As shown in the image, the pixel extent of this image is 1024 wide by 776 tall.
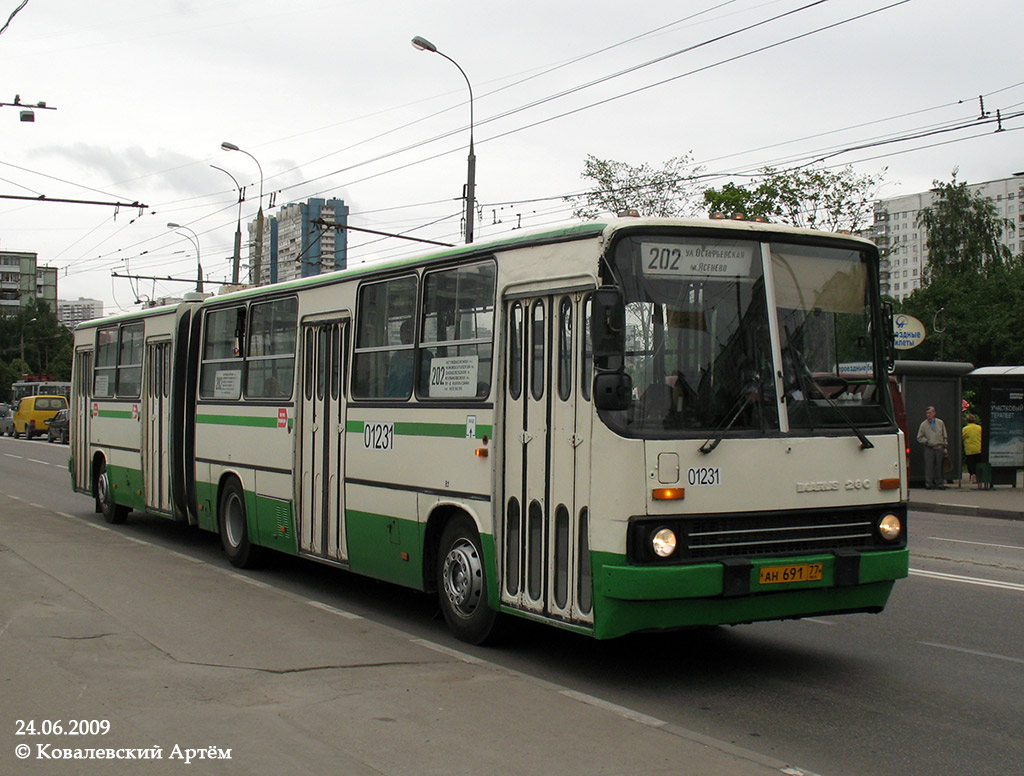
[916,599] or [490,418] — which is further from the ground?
[490,418]

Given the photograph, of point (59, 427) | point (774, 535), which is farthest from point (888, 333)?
point (59, 427)

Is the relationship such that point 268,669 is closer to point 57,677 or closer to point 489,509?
point 57,677

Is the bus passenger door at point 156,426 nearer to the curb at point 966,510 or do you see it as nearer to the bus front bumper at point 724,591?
the bus front bumper at point 724,591

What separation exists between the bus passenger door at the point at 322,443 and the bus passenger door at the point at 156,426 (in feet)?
13.7

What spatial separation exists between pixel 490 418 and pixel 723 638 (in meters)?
2.53

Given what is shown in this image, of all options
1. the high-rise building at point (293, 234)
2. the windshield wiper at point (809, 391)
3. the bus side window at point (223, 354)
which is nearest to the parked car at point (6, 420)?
the high-rise building at point (293, 234)

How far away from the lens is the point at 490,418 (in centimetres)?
808

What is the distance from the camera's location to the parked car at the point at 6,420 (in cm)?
6181

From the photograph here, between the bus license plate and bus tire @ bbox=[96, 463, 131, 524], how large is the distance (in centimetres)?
1187

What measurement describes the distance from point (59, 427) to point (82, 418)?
125 feet

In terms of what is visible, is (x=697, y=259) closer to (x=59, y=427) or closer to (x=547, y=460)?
(x=547, y=460)

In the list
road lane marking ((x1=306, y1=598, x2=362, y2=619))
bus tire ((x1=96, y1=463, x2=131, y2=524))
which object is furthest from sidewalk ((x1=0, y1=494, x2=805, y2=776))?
bus tire ((x1=96, y1=463, x2=131, y2=524))

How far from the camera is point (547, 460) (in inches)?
296

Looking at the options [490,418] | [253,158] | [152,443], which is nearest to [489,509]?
[490,418]
